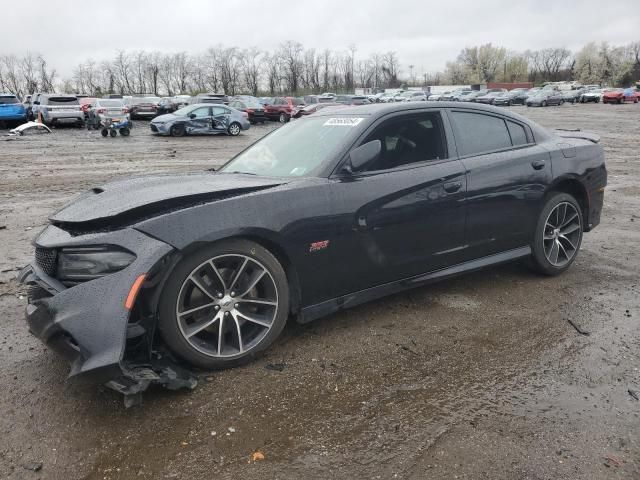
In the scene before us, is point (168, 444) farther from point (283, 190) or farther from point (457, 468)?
point (283, 190)

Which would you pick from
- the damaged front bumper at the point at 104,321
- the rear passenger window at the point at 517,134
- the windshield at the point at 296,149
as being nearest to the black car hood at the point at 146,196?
the damaged front bumper at the point at 104,321

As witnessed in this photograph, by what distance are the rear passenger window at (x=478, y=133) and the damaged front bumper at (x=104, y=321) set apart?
2.57 meters

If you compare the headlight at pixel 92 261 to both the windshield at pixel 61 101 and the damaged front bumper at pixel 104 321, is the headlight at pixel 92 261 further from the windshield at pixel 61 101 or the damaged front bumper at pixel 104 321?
the windshield at pixel 61 101

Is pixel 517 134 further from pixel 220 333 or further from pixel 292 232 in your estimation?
pixel 220 333

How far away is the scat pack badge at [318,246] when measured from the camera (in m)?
3.32

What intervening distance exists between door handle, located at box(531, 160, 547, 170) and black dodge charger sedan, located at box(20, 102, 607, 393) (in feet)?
0.05

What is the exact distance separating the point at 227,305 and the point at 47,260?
105cm

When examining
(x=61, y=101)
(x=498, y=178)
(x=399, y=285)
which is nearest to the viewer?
(x=399, y=285)

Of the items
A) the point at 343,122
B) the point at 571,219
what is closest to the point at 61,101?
the point at 343,122

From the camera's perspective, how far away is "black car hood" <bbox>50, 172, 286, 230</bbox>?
2.96 meters

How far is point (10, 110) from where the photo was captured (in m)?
26.3

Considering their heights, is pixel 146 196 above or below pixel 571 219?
above

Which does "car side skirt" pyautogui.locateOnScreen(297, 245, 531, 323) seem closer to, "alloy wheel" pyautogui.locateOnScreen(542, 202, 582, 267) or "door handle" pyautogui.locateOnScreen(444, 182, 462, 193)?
"alloy wheel" pyautogui.locateOnScreen(542, 202, 582, 267)

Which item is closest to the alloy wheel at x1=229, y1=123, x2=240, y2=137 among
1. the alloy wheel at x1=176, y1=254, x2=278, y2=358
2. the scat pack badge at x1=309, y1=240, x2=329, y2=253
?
the scat pack badge at x1=309, y1=240, x2=329, y2=253
